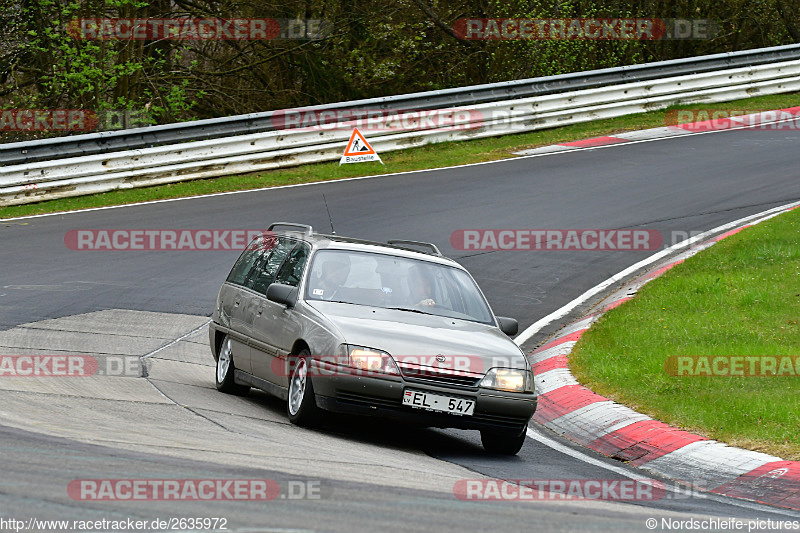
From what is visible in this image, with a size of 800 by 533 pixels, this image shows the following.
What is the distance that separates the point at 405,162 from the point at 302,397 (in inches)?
566

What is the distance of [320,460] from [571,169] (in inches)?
604

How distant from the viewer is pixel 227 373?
9570 mm

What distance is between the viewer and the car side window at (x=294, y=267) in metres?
8.95

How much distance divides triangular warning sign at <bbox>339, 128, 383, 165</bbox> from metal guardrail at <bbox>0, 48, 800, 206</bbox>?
63cm

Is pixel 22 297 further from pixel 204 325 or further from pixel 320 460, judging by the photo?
pixel 320 460

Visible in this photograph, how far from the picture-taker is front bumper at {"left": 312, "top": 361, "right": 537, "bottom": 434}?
7492 mm

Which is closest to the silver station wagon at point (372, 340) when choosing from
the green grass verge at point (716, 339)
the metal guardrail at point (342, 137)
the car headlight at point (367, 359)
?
the car headlight at point (367, 359)

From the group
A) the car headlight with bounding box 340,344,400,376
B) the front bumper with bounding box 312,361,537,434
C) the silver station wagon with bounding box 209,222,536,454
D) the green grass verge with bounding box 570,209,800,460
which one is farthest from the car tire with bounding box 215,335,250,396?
the green grass verge with bounding box 570,209,800,460

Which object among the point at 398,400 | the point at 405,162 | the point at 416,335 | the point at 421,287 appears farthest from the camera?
the point at 405,162

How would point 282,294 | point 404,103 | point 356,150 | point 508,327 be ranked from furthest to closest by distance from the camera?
point 404,103
point 356,150
point 508,327
point 282,294

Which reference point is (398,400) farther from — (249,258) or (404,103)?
(404,103)

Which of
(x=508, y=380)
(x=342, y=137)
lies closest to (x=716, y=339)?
(x=508, y=380)

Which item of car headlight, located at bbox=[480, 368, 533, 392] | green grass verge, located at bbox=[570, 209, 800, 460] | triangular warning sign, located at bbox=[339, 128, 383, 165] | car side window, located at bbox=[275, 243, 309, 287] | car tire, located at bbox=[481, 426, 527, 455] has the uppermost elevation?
triangular warning sign, located at bbox=[339, 128, 383, 165]

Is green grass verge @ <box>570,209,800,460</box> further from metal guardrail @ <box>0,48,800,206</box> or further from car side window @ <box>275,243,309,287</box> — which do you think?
metal guardrail @ <box>0,48,800,206</box>
